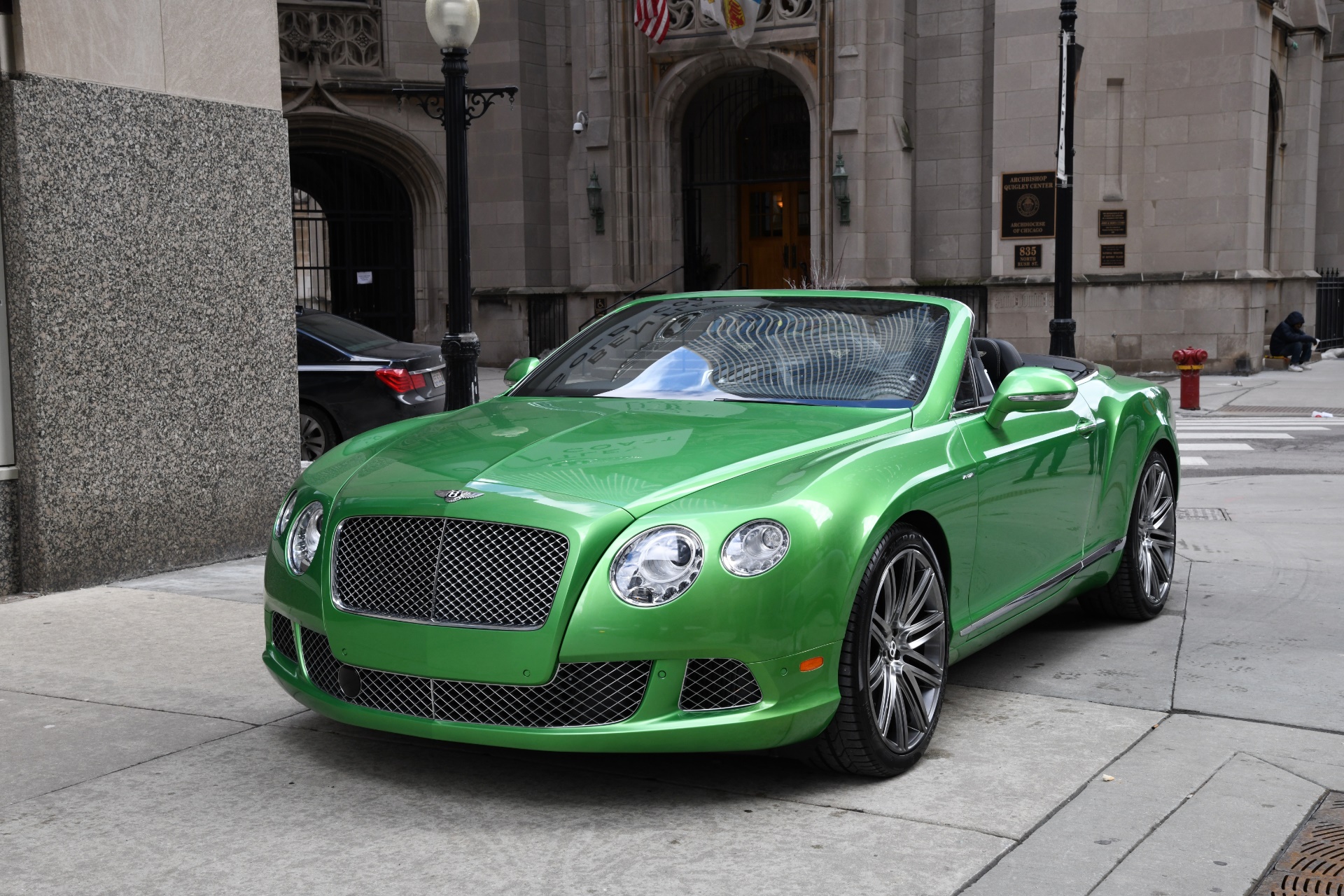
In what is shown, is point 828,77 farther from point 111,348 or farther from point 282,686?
point 282,686

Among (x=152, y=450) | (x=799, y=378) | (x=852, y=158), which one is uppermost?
(x=852, y=158)

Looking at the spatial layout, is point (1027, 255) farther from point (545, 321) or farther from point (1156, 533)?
point (1156, 533)

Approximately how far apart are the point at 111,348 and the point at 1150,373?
64.1ft

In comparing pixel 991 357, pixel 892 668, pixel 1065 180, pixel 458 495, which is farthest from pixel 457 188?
pixel 1065 180

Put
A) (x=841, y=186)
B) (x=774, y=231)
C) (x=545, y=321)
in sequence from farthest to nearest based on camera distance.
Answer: (x=774, y=231) → (x=545, y=321) → (x=841, y=186)

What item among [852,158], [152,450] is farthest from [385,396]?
[852,158]

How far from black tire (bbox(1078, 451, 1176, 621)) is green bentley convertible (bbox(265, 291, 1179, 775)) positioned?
3.54ft

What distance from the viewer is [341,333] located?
1352cm

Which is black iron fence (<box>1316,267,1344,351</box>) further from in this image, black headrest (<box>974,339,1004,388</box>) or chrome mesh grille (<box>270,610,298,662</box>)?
chrome mesh grille (<box>270,610,298,662</box>)

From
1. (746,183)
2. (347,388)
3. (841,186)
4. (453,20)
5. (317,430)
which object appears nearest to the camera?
(453,20)

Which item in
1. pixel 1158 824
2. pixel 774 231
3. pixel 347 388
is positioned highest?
pixel 774 231

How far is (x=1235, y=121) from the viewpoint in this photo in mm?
23438

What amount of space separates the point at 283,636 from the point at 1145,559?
3.99m

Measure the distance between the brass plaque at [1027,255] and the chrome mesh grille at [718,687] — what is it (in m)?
21.4
